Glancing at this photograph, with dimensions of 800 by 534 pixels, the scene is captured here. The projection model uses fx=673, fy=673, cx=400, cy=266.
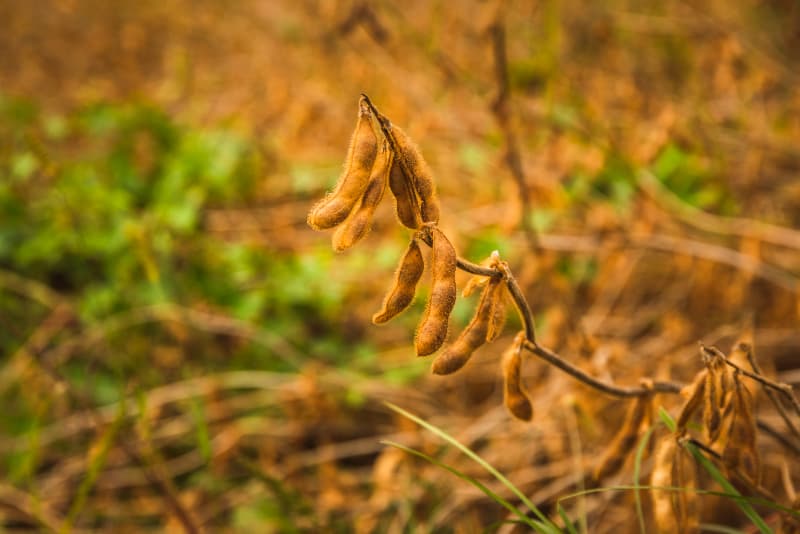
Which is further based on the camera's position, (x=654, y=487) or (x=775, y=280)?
(x=775, y=280)

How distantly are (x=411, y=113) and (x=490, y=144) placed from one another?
0.72 meters

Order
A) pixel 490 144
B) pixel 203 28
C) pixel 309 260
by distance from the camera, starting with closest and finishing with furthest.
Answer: pixel 309 260 < pixel 490 144 < pixel 203 28

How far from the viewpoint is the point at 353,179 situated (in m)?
0.89

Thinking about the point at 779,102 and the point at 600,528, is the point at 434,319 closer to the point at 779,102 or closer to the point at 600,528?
the point at 600,528

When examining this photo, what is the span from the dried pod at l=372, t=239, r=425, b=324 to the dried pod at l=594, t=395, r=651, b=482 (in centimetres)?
49

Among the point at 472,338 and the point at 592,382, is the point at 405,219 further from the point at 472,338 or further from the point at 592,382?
the point at 592,382

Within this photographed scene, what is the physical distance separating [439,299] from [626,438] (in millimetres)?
526

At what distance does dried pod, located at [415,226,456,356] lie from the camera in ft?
2.85

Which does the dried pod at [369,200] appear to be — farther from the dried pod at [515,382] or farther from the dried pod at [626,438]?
the dried pod at [626,438]

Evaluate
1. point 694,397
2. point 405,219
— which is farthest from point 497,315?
point 694,397

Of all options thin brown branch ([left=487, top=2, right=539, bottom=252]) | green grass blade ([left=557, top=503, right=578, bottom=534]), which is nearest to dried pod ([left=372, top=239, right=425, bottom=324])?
green grass blade ([left=557, top=503, right=578, bottom=534])

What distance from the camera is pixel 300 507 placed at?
1629 mm

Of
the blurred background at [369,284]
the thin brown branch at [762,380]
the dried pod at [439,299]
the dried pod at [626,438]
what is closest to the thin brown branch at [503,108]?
the blurred background at [369,284]

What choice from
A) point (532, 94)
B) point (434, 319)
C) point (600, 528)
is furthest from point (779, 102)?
point (434, 319)
